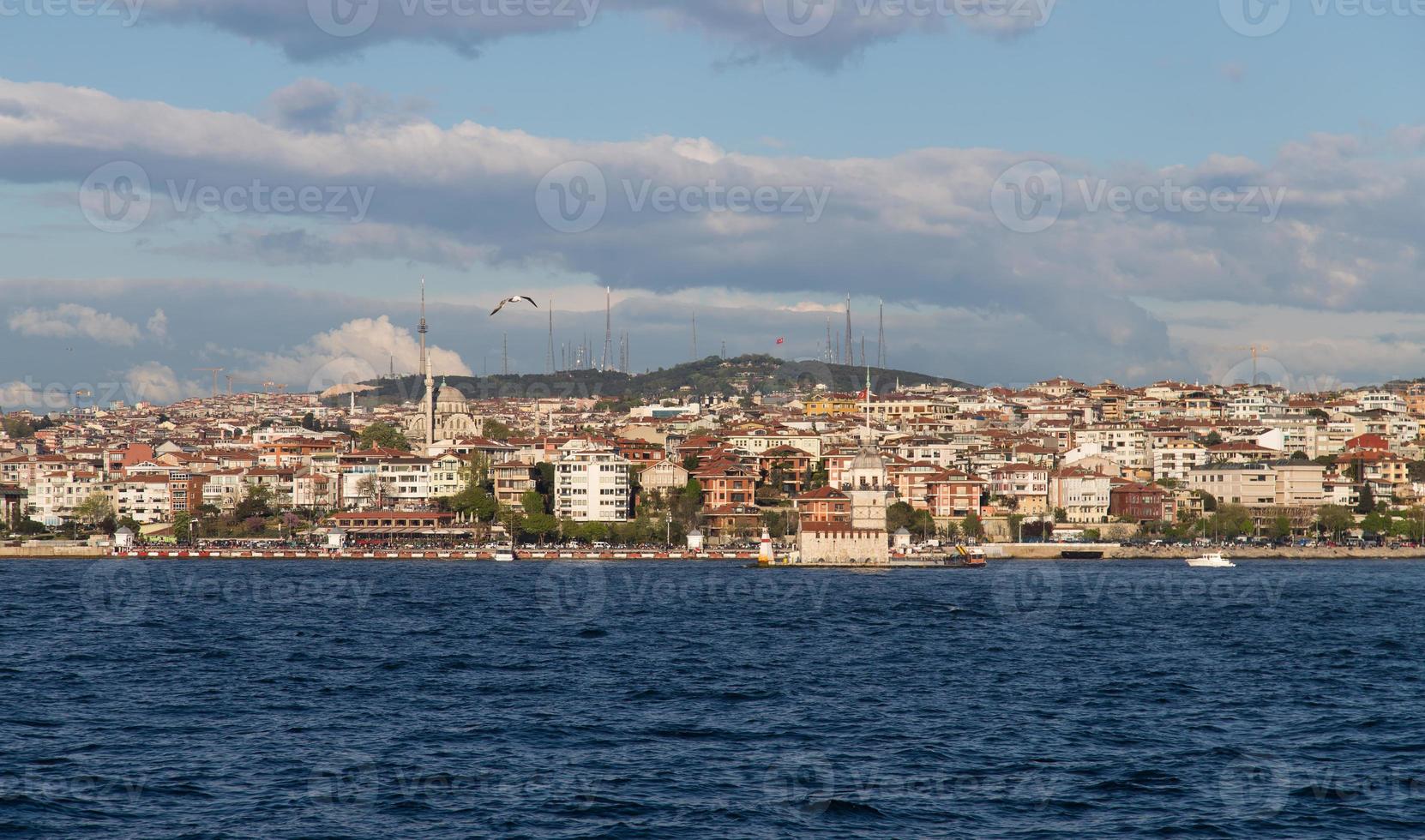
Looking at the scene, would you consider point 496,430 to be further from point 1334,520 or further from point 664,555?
point 1334,520

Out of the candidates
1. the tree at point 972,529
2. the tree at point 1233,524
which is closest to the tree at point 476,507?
the tree at point 972,529

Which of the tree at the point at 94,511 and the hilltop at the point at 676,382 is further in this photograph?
the hilltop at the point at 676,382

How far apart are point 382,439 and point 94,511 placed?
2702cm

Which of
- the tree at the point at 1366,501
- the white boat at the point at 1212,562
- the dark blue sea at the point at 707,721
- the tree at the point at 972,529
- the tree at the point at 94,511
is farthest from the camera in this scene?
the tree at the point at 1366,501

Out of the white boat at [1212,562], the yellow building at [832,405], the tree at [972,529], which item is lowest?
the white boat at [1212,562]

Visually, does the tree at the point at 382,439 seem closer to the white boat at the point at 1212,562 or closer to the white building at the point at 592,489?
the white building at the point at 592,489

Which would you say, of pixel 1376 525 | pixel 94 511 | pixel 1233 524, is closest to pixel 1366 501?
pixel 1376 525

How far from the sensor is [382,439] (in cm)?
10900

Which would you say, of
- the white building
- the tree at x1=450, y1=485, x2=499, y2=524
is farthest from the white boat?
the tree at x1=450, y1=485, x2=499, y2=524

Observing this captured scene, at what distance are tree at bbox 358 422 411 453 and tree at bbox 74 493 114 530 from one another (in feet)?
72.1

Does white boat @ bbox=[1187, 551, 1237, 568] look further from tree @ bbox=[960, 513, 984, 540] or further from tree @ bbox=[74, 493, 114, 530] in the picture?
tree @ bbox=[74, 493, 114, 530]

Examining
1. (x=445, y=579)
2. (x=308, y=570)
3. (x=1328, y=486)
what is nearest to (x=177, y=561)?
(x=308, y=570)

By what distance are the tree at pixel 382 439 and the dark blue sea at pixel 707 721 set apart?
61.9 metres

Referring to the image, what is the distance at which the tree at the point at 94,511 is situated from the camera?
8369 cm
